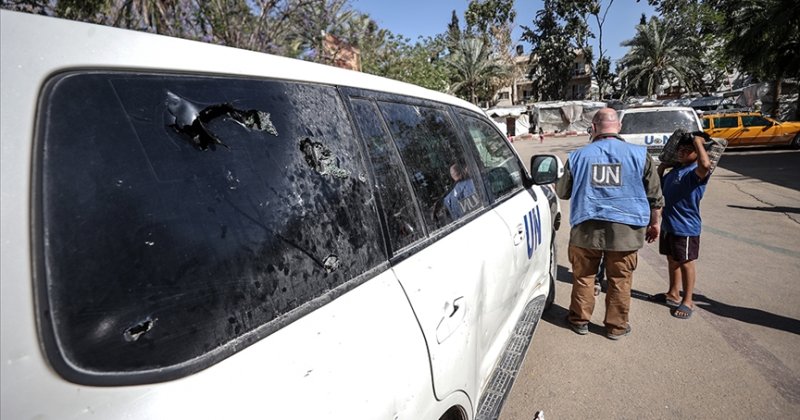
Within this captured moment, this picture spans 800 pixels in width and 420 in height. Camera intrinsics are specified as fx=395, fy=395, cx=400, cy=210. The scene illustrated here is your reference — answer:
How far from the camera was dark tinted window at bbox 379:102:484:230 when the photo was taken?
1537mm

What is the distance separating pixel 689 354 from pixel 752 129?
18.1m

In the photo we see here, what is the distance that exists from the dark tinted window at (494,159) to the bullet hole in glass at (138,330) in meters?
1.80

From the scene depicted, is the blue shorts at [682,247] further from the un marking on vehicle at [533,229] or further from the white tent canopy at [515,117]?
the white tent canopy at [515,117]

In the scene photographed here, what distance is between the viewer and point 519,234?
230cm

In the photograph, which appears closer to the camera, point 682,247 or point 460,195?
point 460,195

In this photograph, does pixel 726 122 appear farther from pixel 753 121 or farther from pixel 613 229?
pixel 613 229

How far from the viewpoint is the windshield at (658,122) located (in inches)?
394

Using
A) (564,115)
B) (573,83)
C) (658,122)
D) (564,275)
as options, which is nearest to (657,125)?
(658,122)

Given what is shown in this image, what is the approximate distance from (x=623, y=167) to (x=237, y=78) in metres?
2.69

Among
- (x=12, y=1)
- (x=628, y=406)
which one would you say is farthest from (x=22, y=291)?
(x=12, y=1)

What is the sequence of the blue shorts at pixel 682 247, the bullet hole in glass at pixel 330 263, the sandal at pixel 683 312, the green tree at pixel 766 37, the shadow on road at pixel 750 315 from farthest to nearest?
1. the green tree at pixel 766 37
2. the sandal at pixel 683 312
3. the blue shorts at pixel 682 247
4. the shadow on road at pixel 750 315
5. the bullet hole in glass at pixel 330 263

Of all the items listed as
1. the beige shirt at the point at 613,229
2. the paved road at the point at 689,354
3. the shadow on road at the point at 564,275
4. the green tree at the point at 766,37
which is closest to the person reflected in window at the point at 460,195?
the beige shirt at the point at 613,229

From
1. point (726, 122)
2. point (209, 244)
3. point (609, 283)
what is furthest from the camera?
point (726, 122)

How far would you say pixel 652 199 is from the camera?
304 cm
